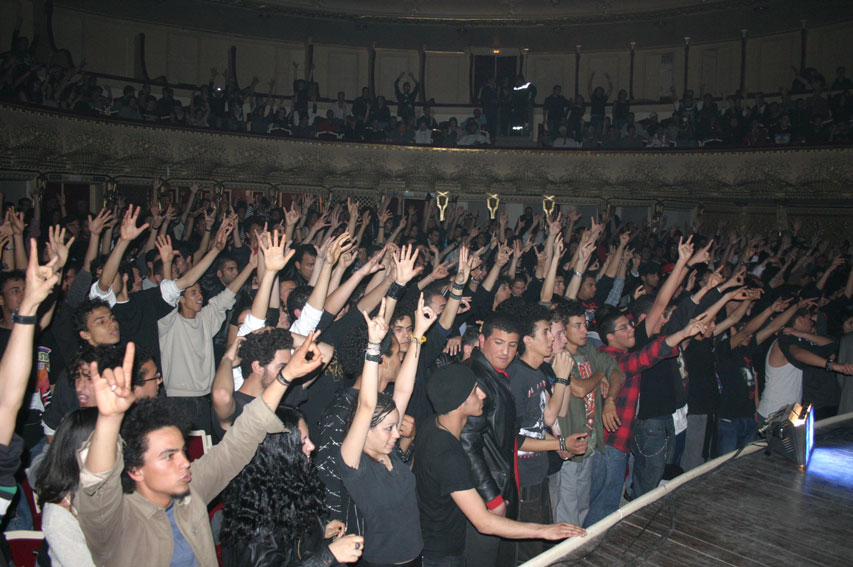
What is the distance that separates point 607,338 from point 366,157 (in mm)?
11876

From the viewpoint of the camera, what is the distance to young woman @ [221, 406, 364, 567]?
2541mm

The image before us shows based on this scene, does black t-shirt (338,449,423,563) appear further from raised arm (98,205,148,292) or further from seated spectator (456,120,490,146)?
seated spectator (456,120,490,146)

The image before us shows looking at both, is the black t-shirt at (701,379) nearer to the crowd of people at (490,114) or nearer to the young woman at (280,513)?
the young woman at (280,513)

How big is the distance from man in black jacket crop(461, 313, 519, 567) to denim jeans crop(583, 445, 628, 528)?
1284 mm

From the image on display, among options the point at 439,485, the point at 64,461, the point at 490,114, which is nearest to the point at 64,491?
the point at 64,461

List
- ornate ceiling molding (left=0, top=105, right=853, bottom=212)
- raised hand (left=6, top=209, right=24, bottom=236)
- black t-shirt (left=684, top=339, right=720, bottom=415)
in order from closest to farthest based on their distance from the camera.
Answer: raised hand (left=6, top=209, right=24, bottom=236)
black t-shirt (left=684, top=339, right=720, bottom=415)
ornate ceiling molding (left=0, top=105, right=853, bottom=212)

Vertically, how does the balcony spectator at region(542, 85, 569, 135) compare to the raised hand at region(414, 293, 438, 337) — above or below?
above

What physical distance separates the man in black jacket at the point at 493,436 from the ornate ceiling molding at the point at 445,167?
10927 mm

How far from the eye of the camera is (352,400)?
11.1 feet

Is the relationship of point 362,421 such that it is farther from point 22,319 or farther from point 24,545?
point 24,545

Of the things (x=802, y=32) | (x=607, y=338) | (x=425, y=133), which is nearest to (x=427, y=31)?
(x=425, y=133)

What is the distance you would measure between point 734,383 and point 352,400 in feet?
13.5

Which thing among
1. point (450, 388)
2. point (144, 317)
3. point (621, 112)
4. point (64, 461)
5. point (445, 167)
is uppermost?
point (621, 112)

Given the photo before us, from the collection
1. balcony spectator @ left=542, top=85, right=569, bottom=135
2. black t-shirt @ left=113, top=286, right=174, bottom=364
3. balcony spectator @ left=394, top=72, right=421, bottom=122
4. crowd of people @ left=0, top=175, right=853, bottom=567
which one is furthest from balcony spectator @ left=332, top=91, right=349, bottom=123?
black t-shirt @ left=113, top=286, right=174, bottom=364
